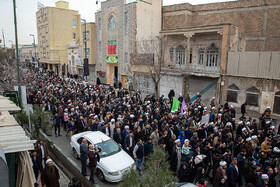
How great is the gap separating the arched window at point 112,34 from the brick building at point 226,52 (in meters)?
6.46

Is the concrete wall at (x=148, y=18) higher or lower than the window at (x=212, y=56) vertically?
higher

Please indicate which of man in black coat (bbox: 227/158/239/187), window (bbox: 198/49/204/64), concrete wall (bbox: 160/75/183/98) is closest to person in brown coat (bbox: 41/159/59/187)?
man in black coat (bbox: 227/158/239/187)

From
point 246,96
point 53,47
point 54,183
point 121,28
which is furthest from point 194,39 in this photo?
point 53,47

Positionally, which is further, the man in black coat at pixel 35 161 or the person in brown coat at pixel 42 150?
the person in brown coat at pixel 42 150

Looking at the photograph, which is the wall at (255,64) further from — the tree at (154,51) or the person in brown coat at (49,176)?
the person in brown coat at (49,176)

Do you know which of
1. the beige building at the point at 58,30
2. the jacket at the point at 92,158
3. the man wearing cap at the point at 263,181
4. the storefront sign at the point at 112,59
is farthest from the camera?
the beige building at the point at 58,30

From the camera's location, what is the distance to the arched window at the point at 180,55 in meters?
22.1

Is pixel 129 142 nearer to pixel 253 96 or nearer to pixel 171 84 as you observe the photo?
pixel 253 96

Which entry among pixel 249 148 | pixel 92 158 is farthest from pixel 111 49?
pixel 249 148

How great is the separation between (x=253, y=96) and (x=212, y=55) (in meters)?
5.59

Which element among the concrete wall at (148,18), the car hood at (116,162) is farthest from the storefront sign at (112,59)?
the car hood at (116,162)

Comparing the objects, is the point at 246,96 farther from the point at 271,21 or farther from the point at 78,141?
the point at 78,141

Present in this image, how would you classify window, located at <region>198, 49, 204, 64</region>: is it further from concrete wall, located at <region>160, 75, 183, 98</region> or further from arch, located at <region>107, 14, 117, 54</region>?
arch, located at <region>107, 14, 117, 54</region>

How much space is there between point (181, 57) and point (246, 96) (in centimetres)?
822
